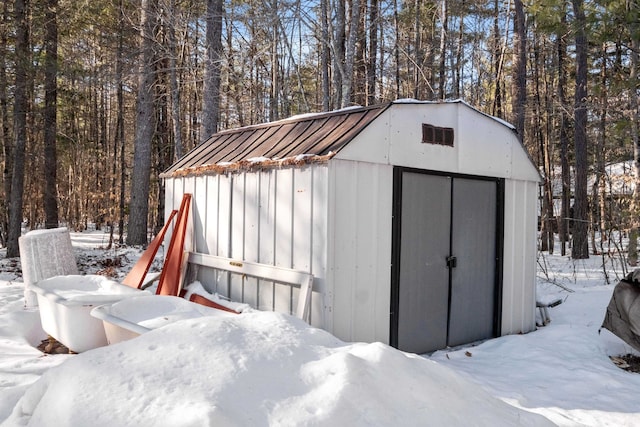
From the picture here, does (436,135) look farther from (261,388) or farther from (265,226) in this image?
(261,388)

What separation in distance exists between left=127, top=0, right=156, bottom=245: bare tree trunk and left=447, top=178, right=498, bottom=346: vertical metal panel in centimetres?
987

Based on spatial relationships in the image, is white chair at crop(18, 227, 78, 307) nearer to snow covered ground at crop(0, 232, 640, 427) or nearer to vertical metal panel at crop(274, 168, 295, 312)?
snow covered ground at crop(0, 232, 640, 427)

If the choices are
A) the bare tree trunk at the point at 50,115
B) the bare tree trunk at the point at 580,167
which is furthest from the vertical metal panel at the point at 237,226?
the bare tree trunk at the point at 580,167

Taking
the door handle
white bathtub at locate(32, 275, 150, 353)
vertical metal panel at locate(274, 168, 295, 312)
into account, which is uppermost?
vertical metal panel at locate(274, 168, 295, 312)

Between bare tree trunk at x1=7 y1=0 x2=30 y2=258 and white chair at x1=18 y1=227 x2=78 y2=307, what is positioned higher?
bare tree trunk at x1=7 y1=0 x2=30 y2=258

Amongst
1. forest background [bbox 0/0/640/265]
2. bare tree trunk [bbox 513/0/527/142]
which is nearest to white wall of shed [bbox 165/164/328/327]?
forest background [bbox 0/0/640/265]

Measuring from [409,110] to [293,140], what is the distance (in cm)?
130

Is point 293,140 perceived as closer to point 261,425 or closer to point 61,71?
point 261,425

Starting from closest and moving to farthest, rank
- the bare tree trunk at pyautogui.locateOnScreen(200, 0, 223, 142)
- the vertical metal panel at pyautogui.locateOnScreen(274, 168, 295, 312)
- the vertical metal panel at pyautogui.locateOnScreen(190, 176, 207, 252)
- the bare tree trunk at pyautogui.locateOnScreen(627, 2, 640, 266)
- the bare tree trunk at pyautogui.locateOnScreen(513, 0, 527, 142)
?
the vertical metal panel at pyautogui.locateOnScreen(274, 168, 295, 312)
the vertical metal panel at pyautogui.locateOnScreen(190, 176, 207, 252)
the bare tree trunk at pyautogui.locateOnScreen(627, 2, 640, 266)
the bare tree trunk at pyautogui.locateOnScreen(200, 0, 223, 142)
the bare tree trunk at pyautogui.locateOnScreen(513, 0, 527, 142)

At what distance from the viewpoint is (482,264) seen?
19.3ft

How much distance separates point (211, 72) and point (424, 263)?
283 inches

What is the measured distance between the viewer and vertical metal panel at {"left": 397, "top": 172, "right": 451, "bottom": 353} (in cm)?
503

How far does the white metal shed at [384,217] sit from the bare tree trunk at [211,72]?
3.65 metres

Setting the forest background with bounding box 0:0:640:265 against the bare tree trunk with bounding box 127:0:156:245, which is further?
the bare tree trunk with bounding box 127:0:156:245
